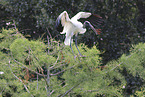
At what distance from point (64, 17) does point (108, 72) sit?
1.57 ft

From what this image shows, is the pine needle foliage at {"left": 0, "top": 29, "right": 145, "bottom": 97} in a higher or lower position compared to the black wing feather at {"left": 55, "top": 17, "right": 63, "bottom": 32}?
lower

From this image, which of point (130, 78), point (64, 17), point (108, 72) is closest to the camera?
point (64, 17)

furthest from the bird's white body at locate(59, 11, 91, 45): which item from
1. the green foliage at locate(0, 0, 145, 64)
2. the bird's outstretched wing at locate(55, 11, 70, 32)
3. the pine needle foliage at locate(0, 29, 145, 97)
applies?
the green foliage at locate(0, 0, 145, 64)

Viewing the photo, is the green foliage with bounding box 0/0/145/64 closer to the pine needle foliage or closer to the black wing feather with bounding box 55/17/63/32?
the pine needle foliage

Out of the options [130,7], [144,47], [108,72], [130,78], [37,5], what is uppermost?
[37,5]

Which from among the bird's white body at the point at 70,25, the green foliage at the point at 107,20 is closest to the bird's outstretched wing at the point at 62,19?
the bird's white body at the point at 70,25

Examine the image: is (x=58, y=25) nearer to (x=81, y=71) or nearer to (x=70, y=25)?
(x=70, y=25)

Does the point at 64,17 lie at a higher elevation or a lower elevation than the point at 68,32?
higher

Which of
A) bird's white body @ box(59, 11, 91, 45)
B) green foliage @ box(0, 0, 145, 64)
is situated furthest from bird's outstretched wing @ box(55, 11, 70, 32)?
green foliage @ box(0, 0, 145, 64)

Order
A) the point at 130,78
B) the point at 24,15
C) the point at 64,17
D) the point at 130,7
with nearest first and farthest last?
Answer: the point at 64,17
the point at 130,78
the point at 130,7
the point at 24,15

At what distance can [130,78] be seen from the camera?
2.31 metres

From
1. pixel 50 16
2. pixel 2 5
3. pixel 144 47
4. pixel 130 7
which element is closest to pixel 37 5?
pixel 50 16

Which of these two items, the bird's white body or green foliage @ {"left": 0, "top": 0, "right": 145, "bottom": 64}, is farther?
green foliage @ {"left": 0, "top": 0, "right": 145, "bottom": 64}

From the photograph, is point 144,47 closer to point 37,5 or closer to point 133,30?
point 133,30
